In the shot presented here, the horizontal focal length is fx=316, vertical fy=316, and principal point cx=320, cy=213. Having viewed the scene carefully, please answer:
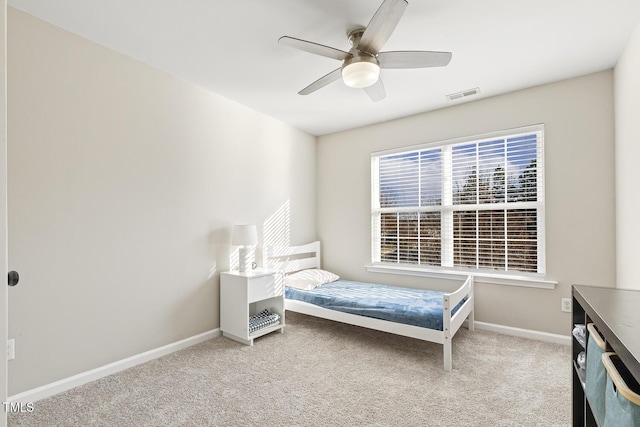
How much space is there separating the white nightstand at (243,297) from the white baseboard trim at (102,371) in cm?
26

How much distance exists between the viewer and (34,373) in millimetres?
2037

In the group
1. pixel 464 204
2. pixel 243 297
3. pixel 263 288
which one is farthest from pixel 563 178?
pixel 243 297

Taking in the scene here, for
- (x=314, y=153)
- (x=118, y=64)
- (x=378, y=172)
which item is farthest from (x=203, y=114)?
(x=378, y=172)

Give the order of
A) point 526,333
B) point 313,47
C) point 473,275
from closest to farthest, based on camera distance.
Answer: point 313,47 → point 526,333 → point 473,275

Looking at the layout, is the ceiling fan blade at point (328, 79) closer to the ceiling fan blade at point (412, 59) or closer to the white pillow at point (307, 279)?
the ceiling fan blade at point (412, 59)

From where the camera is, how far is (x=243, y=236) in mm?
3148

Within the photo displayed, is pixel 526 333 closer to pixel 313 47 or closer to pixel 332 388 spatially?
pixel 332 388

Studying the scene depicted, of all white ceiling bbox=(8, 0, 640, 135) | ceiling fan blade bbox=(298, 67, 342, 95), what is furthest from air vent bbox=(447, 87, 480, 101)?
ceiling fan blade bbox=(298, 67, 342, 95)

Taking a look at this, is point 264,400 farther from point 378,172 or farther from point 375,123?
point 375,123

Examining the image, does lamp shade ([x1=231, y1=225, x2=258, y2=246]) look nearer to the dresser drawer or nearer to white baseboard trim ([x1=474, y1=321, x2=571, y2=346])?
the dresser drawer

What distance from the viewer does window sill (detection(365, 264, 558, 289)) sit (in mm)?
3023

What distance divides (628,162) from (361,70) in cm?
213

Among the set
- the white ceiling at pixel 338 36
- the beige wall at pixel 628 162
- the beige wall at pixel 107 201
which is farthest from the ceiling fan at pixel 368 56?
the beige wall at pixel 107 201

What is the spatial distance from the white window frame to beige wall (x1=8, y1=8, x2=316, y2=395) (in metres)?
1.73
